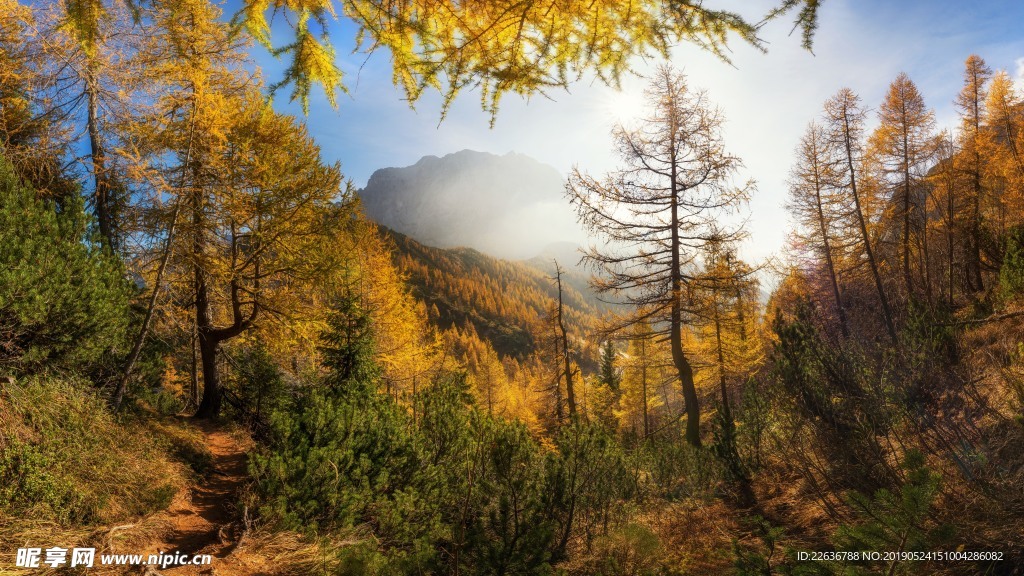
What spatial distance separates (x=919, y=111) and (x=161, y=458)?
2275 cm

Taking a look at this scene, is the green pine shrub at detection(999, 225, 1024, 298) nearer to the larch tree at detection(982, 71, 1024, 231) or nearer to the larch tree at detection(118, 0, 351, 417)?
the larch tree at detection(982, 71, 1024, 231)

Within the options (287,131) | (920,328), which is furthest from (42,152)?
(920,328)

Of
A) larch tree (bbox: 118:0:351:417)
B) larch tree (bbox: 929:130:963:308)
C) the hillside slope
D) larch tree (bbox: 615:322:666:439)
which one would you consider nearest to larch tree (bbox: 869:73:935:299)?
larch tree (bbox: 929:130:963:308)

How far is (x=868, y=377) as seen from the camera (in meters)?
4.02

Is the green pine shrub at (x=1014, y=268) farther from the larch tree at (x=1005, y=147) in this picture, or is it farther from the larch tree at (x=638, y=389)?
the larch tree at (x=638, y=389)

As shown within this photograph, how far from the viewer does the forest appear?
9.40 ft

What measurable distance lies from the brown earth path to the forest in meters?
0.05

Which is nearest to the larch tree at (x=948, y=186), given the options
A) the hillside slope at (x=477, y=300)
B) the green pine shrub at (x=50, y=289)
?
the green pine shrub at (x=50, y=289)

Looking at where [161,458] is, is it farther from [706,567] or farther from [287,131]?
[706,567]

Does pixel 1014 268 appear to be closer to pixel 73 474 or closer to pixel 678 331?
pixel 678 331

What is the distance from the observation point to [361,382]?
279 inches

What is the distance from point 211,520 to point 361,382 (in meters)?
2.77

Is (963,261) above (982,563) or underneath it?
above

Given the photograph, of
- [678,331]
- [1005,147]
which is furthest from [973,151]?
[678,331]
